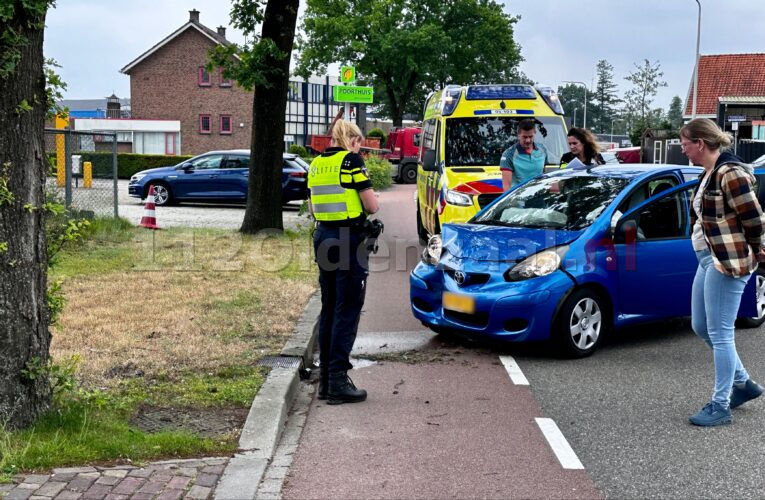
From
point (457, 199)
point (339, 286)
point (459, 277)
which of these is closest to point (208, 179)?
point (457, 199)

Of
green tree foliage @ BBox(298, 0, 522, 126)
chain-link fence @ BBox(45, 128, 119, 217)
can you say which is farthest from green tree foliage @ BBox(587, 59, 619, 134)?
chain-link fence @ BBox(45, 128, 119, 217)

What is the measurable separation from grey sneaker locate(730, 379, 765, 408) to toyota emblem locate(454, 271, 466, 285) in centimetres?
239

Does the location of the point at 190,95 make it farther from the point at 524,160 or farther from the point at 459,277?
the point at 459,277

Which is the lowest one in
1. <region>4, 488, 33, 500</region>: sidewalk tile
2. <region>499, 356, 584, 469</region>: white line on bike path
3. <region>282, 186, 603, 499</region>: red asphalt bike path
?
<region>282, 186, 603, 499</region>: red asphalt bike path

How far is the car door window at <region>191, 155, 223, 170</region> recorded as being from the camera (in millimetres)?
24125

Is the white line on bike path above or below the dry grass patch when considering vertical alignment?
below

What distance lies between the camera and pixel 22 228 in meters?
4.93

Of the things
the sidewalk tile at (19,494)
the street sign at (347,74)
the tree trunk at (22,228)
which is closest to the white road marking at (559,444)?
the sidewalk tile at (19,494)

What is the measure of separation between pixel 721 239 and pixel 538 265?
206cm

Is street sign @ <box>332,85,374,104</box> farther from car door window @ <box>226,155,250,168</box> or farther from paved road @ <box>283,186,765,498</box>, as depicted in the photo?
paved road @ <box>283,186,765,498</box>

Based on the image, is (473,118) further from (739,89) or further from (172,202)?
(739,89)

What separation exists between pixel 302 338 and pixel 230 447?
111 inches

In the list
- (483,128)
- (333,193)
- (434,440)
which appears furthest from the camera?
(483,128)

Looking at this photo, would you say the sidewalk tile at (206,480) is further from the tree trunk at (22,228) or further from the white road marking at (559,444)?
the white road marking at (559,444)
